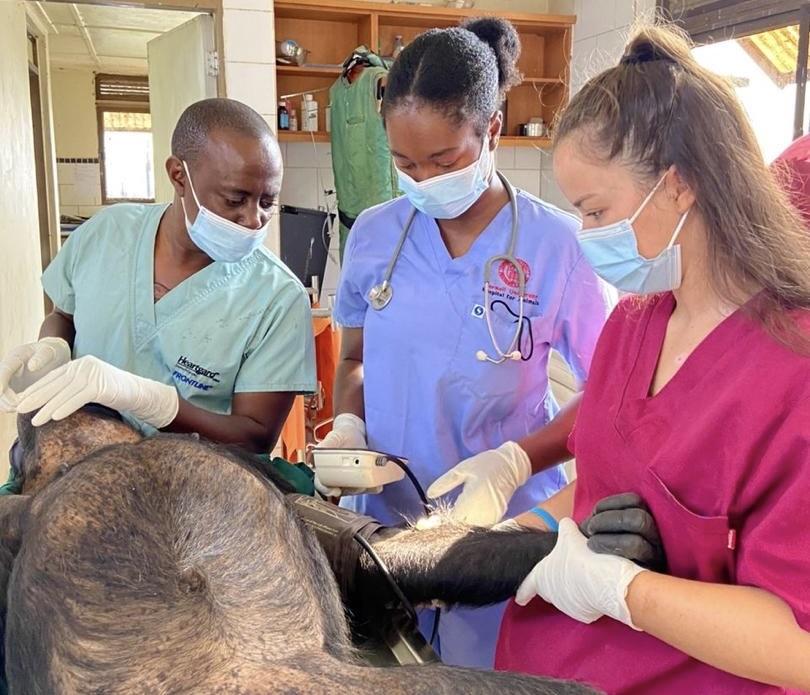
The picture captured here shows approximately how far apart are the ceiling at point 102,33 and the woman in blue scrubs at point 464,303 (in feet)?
13.9

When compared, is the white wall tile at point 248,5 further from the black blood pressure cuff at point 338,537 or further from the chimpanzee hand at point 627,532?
the chimpanzee hand at point 627,532

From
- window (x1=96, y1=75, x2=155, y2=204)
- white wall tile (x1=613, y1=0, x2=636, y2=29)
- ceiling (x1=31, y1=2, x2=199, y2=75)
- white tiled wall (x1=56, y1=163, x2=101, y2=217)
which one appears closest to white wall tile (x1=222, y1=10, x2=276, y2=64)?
ceiling (x1=31, y1=2, x2=199, y2=75)

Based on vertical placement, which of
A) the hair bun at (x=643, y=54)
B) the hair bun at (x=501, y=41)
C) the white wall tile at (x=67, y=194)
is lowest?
the white wall tile at (x=67, y=194)

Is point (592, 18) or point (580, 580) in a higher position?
point (592, 18)

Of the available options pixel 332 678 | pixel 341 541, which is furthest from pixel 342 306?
pixel 332 678

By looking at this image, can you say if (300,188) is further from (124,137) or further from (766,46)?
(124,137)

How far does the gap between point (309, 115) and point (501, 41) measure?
2.88 m

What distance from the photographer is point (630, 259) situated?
87 centimetres

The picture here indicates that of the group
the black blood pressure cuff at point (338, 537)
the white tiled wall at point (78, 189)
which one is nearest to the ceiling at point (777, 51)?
the black blood pressure cuff at point (338, 537)

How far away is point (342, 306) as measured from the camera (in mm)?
1555

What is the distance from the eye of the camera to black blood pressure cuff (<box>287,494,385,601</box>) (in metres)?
0.77

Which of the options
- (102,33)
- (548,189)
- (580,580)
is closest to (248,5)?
(548,189)

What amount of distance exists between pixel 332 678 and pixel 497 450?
761mm

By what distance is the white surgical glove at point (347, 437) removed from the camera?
1.26m
